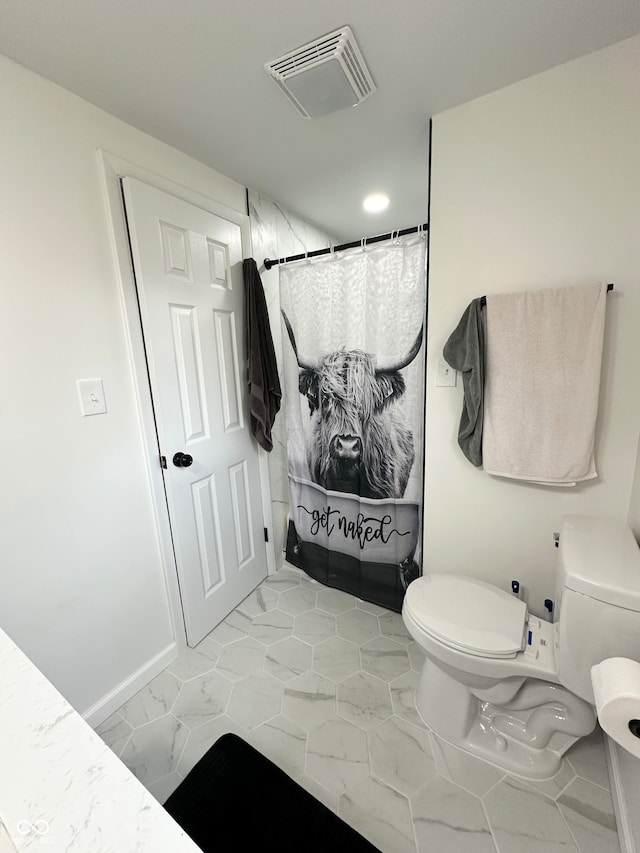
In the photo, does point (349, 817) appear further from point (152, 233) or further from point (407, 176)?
point (407, 176)

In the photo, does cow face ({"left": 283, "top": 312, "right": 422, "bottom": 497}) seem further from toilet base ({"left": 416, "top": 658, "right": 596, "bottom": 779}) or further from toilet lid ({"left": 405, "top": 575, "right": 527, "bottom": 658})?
toilet base ({"left": 416, "top": 658, "right": 596, "bottom": 779})

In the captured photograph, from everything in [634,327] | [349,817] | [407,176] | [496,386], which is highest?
[407,176]

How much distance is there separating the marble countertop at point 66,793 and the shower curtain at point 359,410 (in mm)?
1439

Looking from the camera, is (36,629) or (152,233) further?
(152,233)

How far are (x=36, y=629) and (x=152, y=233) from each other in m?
1.48

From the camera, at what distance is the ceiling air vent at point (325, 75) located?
1.01 meters

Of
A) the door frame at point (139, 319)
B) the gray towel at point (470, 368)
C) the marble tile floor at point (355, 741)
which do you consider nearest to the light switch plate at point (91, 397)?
the door frame at point (139, 319)

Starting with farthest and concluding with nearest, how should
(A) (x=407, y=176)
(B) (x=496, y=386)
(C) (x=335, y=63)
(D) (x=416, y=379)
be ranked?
(A) (x=407, y=176) < (D) (x=416, y=379) < (B) (x=496, y=386) < (C) (x=335, y=63)

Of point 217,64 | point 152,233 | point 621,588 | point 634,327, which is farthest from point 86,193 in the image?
point 621,588

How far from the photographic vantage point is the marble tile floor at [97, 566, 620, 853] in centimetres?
104

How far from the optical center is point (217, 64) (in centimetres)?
108

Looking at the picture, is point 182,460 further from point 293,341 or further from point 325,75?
point 325,75

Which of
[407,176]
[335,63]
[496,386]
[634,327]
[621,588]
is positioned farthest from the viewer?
[407,176]

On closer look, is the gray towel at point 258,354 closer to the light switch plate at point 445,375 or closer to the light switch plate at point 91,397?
the light switch plate at point 91,397
